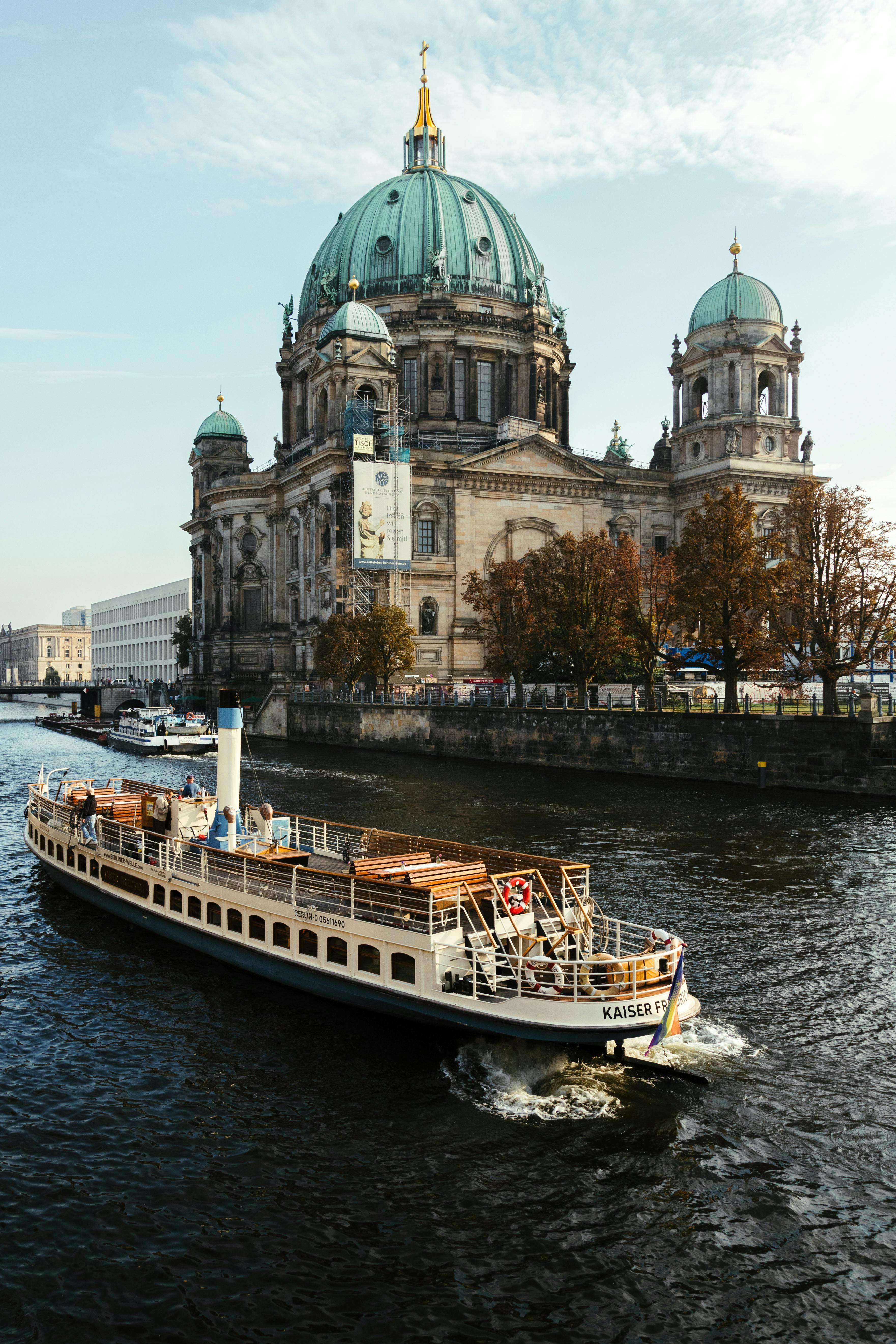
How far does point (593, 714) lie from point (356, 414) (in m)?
47.1

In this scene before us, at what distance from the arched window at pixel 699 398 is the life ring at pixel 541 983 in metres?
96.4

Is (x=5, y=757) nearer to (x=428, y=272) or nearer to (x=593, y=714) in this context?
(x=593, y=714)

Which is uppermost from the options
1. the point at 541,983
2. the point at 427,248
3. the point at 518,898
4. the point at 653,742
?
the point at 427,248

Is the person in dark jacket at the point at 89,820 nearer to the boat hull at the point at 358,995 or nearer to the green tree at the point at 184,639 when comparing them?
the boat hull at the point at 358,995

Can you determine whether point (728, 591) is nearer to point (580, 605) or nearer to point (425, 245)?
point (580, 605)

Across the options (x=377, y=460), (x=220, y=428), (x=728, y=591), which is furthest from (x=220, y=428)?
(x=728, y=591)

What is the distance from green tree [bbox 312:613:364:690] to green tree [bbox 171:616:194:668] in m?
49.8

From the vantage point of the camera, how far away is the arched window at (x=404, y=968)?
62.8 ft

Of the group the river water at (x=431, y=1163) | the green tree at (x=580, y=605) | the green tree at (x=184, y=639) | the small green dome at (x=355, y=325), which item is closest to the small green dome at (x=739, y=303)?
the small green dome at (x=355, y=325)

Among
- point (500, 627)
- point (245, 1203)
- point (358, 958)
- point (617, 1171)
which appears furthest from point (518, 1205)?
point (500, 627)

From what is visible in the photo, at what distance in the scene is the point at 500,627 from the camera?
7706 cm

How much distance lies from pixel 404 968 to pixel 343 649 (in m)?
65.7

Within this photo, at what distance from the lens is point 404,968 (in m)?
19.4

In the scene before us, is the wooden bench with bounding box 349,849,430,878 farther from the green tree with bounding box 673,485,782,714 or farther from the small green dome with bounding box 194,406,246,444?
the small green dome with bounding box 194,406,246,444
